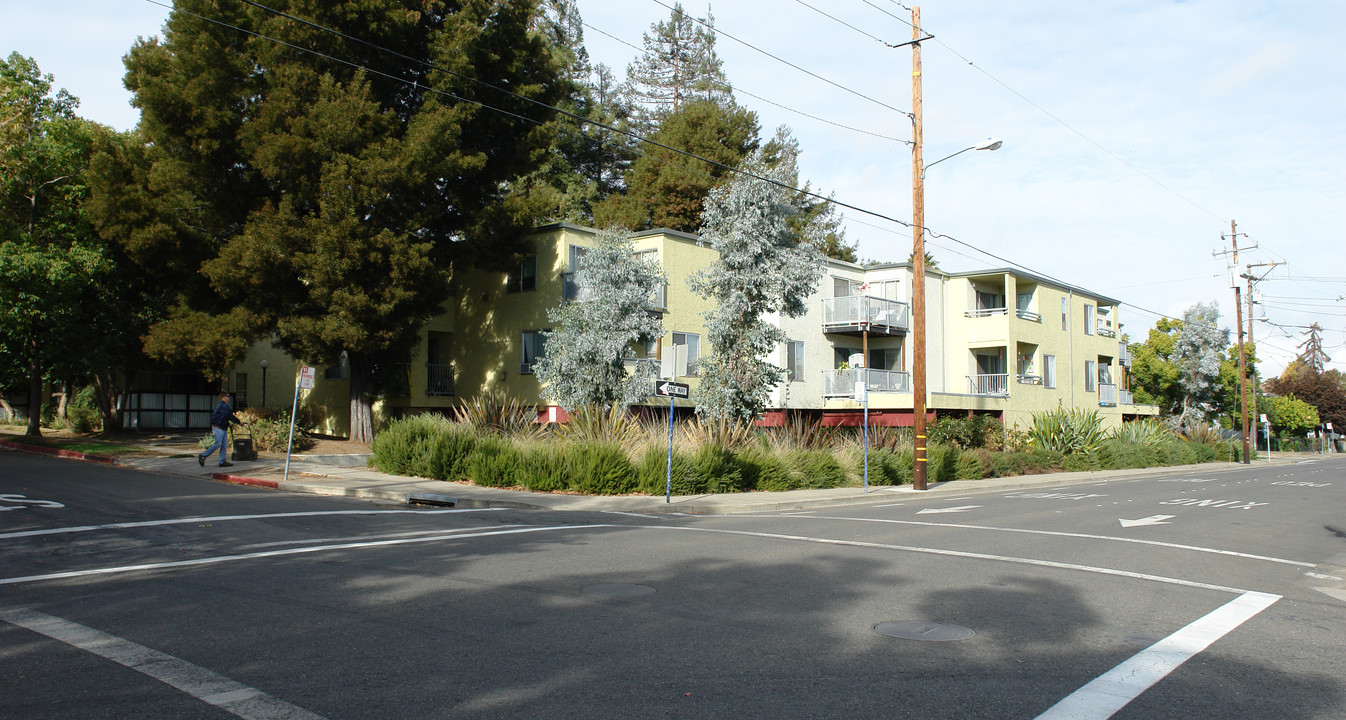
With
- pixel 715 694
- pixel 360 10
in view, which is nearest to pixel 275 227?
pixel 360 10

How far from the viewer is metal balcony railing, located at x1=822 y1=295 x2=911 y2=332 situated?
35125 mm

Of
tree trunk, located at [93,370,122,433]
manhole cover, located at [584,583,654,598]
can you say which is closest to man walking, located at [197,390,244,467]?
tree trunk, located at [93,370,122,433]

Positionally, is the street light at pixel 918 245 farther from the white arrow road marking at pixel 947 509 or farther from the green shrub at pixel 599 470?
the green shrub at pixel 599 470

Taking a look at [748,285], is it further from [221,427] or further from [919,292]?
[221,427]

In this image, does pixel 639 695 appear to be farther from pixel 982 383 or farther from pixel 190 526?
pixel 982 383

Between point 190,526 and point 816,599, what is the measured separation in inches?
338

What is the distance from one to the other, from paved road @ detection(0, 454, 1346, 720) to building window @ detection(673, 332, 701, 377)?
17.7m

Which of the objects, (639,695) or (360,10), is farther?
(360,10)

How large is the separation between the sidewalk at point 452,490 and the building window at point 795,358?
33.1ft

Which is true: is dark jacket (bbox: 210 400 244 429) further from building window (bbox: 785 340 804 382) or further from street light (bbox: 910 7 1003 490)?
building window (bbox: 785 340 804 382)

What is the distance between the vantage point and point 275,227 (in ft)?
79.9

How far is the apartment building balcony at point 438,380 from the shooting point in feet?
A: 109

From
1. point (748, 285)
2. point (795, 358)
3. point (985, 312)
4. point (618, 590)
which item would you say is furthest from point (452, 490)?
point (985, 312)

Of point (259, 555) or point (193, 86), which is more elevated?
point (193, 86)
